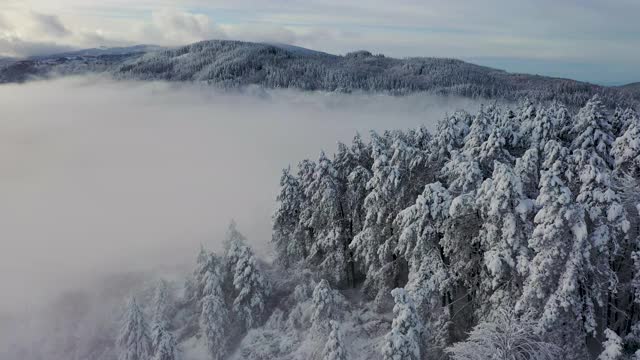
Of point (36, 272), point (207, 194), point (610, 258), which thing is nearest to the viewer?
point (610, 258)

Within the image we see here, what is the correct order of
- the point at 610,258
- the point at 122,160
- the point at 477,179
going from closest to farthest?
the point at 610,258
the point at 477,179
the point at 122,160

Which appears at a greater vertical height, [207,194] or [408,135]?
[408,135]

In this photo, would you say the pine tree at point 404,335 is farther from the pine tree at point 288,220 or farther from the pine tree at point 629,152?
the pine tree at point 288,220

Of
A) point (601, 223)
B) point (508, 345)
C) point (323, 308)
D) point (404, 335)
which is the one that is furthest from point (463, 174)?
point (323, 308)

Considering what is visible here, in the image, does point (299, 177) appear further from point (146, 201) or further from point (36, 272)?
point (146, 201)

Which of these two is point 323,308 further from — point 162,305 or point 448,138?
point 162,305

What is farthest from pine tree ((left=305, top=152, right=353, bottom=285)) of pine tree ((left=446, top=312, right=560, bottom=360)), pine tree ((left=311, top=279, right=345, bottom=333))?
pine tree ((left=446, top=312, right=560, bottom=360))

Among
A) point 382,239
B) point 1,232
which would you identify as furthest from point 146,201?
point 382,239
